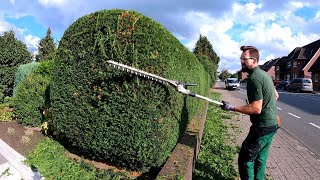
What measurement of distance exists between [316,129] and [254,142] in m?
7.97

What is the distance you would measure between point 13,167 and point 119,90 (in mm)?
2701

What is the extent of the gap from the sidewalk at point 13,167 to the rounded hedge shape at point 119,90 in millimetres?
1005

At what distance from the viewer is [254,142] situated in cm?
394

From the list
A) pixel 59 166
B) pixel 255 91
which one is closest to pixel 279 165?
pixel 255 91

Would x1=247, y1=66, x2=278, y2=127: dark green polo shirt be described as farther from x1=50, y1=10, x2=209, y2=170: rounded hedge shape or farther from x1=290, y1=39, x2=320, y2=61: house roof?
x1=290, y1=39, x2=320, y2=61: house roof

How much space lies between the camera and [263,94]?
379 cm

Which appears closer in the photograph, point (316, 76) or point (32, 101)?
point (32, 101)

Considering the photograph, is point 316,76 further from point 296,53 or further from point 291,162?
point 291,162

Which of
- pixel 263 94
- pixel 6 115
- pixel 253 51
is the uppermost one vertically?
pixel 253 51

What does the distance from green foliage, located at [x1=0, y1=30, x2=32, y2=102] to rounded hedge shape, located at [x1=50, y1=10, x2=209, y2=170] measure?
500 inches

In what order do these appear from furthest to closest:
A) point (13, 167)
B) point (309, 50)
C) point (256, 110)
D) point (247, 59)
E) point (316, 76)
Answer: point (309, 50) → point (316, 76) → point (13, 167) → point (247, 59) → point (256, 110)

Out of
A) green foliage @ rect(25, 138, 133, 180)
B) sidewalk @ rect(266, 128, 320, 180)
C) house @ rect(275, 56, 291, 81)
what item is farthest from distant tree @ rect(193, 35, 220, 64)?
green foliage @ rect(25, 138, 133, 180)

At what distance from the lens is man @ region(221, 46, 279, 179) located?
3.73 metres

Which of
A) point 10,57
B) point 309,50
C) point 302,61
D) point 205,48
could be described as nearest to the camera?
point 10,57
